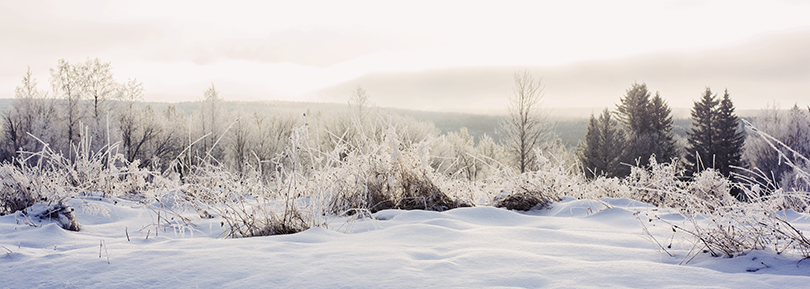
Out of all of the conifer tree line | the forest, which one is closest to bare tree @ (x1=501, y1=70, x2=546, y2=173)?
the forest

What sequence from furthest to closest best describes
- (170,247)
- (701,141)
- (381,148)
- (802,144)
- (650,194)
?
1. (701,141)
2. (802,144)
3. (650,194)
4. (381,148)
5. (170,247)

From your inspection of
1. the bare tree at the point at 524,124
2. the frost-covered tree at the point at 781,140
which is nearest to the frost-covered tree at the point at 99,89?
the bare tree at the point at 524,124

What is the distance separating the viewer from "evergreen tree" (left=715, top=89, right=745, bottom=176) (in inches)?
1243

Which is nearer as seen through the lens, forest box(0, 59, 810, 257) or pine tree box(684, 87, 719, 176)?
forest box(0, 59, 810, 257)

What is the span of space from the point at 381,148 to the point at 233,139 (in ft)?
108

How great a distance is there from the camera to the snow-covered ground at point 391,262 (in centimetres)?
157

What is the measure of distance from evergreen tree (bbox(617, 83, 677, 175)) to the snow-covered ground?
1505 inches

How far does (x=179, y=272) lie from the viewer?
1.64 meters

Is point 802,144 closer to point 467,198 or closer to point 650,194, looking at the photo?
point 650,194

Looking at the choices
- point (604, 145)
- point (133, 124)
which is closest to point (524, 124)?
point (604, 145)

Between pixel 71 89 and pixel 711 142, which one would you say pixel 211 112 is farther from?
pixel 711 142

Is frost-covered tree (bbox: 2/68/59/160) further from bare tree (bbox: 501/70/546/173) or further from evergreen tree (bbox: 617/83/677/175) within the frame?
evergreen tree (bbox: 617/83/677/175)

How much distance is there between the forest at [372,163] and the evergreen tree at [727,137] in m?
0.10

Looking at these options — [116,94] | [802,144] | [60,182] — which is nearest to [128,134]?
[116,94]
